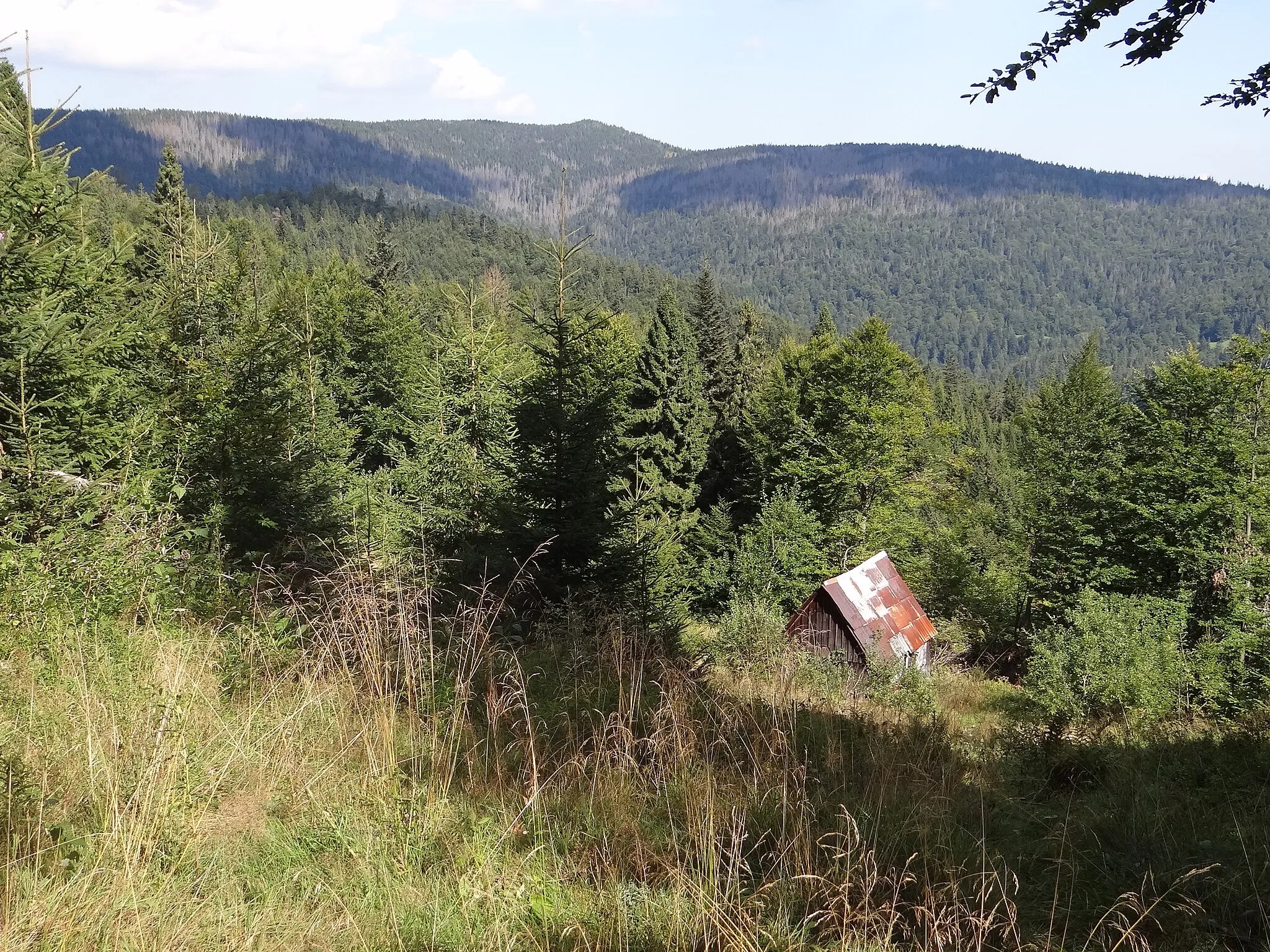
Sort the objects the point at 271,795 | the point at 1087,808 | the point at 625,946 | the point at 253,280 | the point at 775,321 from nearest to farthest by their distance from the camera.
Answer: the point at 625,946 → the point at 271,795 → the point at 1087,808 → the point at 253,280 → the point at 775,321

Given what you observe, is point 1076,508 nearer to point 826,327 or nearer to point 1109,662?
point 1109,662

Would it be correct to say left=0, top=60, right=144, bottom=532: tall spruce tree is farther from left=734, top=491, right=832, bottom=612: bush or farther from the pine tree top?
the pine tree top

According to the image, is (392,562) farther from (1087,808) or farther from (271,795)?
(1087,808)

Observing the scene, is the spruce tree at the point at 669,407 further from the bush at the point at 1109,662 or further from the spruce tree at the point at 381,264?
the spruce tree at the point at 381,264

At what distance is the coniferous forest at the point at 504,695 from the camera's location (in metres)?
2.54

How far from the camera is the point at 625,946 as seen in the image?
93.0 inches

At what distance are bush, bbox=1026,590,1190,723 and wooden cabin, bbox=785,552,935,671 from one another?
11.0ft

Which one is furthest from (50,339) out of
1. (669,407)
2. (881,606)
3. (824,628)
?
(669,407)

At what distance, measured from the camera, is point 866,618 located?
67.6 ft

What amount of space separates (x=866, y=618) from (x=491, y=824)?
19007mm

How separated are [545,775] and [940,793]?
195 cm

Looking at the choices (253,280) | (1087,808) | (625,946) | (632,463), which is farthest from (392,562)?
(253,280)

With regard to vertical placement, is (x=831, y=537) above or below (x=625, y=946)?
below

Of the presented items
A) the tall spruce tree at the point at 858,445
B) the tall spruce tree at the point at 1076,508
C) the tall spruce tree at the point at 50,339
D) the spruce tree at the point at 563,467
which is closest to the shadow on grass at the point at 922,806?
the tall spruce tree at the point at 50,339
